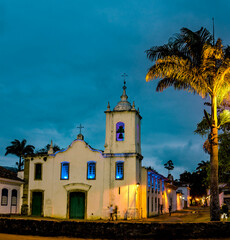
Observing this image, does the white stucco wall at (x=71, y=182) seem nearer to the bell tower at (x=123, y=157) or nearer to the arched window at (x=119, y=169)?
the bell tower at (x=123, y=157)

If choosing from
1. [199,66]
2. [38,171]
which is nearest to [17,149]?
[38,171]

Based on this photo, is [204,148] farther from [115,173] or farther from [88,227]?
[115,173]

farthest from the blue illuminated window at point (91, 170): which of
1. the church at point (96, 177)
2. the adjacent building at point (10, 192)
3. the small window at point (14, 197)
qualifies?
the small window at point (14, 197)

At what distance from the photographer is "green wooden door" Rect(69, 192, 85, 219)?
33625 mm

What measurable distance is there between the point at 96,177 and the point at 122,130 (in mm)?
5165

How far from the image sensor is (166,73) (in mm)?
18625

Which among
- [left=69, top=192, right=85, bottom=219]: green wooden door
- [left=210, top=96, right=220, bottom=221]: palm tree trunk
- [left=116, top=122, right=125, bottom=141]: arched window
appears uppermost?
[left=116, top=122, right=125, bottom=141]: arched window

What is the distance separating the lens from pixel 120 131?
34.0 m

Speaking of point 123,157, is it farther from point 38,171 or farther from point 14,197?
point 14,197

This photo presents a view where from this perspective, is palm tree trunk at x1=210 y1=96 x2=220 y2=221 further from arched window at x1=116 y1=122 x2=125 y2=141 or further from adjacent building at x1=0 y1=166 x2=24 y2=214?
adjacent building at x1=0 y1=166 x2=24 y2=214

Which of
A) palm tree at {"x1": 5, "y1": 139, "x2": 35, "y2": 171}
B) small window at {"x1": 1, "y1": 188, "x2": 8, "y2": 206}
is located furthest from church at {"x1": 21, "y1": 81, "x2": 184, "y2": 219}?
palm tree at {"x1": 5, "y1": 139, "x2": 35, "y2": 171}

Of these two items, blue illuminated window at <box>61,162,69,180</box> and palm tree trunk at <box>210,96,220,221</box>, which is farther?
blue illuminated window at <box>61,162,69,180</box>

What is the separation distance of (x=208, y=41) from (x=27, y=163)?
2472 centimetres

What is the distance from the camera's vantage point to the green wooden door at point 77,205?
33.6m
